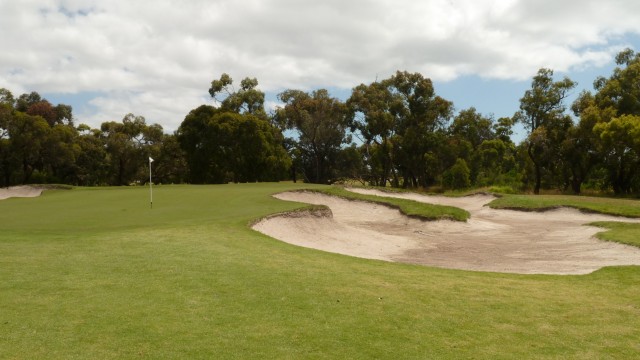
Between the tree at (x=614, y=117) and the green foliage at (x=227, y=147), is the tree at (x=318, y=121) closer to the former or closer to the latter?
the green foliage at (x=227, y=147)

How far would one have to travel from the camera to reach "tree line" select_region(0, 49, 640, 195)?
157 ft

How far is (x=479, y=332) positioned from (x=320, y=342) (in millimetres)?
2221

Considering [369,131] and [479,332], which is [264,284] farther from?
[369,131]

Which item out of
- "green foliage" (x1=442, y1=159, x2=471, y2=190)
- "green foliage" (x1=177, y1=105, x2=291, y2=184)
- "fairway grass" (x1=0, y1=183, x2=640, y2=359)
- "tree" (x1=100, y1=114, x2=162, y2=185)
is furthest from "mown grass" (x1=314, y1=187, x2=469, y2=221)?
"tree" (x1=100, y1=114, x2=162, y2=185)

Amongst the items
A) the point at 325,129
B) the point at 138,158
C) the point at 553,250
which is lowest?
the point at 553,250

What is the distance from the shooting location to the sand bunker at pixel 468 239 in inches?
A: 573

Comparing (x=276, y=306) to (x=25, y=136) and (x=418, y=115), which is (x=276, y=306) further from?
(x=418, y=115)

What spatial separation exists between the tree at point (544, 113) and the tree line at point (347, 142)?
11cm

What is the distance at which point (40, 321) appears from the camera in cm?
600

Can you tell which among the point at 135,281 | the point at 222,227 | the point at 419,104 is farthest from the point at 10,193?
the point at 419,104

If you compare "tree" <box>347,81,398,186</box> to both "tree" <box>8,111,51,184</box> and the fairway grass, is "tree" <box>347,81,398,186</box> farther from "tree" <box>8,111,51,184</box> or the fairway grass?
the fairway grass

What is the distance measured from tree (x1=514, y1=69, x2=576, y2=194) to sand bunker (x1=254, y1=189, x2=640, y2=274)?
77.5 feet

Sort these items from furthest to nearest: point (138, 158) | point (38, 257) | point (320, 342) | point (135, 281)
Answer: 1. point (138, 158)
2. point (38, 257)
3. point (135, 281)
4. point (320, 342)

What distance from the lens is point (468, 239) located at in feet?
68.3
